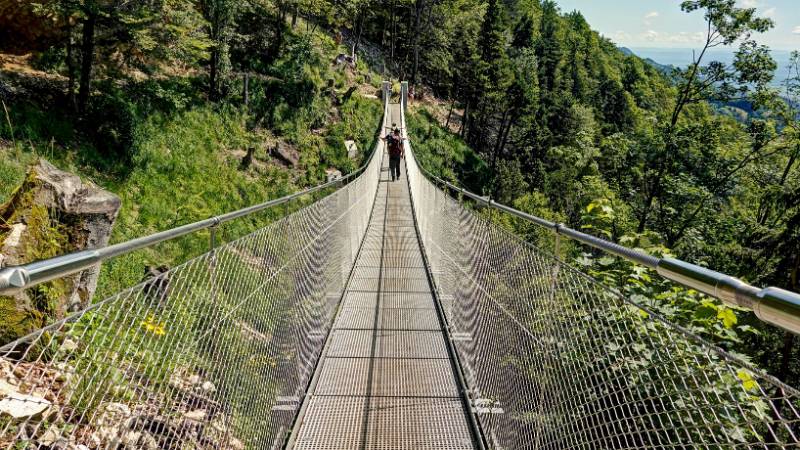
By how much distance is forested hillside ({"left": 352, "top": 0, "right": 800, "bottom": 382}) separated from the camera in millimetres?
10266

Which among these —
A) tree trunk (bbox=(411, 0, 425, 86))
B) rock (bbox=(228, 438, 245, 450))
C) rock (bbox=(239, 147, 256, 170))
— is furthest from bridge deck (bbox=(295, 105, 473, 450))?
tree trunk (bbox=(411, 0, 425, 86))

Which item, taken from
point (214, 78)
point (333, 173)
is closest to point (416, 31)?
point (333, 173)

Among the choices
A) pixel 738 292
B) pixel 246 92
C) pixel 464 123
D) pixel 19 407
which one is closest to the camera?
pixel 738 292

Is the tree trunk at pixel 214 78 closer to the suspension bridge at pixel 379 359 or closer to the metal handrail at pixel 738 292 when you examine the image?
the suspension bridge at pixel 379 359

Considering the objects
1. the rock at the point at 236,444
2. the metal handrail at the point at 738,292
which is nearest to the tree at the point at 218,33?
the rock at the point at 236,444

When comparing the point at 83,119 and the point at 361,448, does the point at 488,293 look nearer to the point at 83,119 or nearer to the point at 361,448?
the point at 361,448

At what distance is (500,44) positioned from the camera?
35375 millimetres

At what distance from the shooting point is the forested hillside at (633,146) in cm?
1027

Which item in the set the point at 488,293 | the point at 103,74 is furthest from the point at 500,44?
the point at 488,293

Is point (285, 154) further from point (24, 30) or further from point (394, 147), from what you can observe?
point (24, 30)

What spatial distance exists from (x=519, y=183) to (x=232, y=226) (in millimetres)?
25262

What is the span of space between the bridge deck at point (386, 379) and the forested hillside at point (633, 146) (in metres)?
1.59

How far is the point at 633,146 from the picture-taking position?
1753 centimetres

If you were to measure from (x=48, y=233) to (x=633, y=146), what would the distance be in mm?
18085
